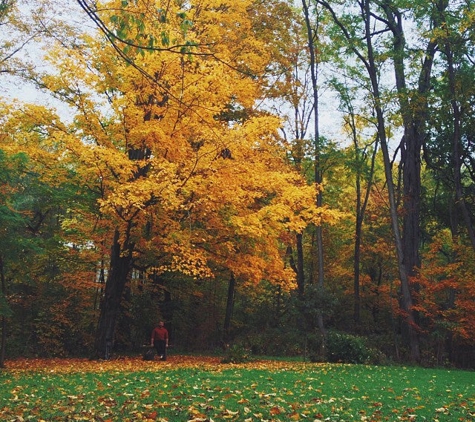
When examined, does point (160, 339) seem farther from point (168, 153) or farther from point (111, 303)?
point (168, 153)

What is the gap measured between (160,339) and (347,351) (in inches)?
226

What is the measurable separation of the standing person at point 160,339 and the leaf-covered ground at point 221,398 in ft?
14.5

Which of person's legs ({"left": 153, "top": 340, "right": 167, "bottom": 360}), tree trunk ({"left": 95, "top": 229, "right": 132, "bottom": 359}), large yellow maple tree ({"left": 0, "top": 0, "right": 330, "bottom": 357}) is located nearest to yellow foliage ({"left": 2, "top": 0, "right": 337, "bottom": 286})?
large yellow maple tree ({"left": 0, "top": 0, "right": 330, "bottom": 357})

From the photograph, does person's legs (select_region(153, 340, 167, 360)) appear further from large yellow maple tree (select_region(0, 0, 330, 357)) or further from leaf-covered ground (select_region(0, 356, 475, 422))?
leaf-covered ground (select_region(0, 356, 475, 422))

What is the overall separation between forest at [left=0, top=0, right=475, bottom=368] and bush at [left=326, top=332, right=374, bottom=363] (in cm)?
4

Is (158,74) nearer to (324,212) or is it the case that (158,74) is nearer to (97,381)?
(324,212)

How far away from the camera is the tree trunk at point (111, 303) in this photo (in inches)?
579

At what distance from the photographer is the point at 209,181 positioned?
39.9 feet

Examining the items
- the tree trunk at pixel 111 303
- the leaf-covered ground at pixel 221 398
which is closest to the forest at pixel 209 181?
the tree trunk at pixel 111 303

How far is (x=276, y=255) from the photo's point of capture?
15.3 metres

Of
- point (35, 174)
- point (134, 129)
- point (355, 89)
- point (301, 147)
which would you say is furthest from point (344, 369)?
point (355, 89)

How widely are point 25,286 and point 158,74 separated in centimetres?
1051

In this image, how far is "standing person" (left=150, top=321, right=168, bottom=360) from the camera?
14820 mm

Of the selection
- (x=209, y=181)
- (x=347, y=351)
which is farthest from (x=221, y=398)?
(x=347, y=351)
